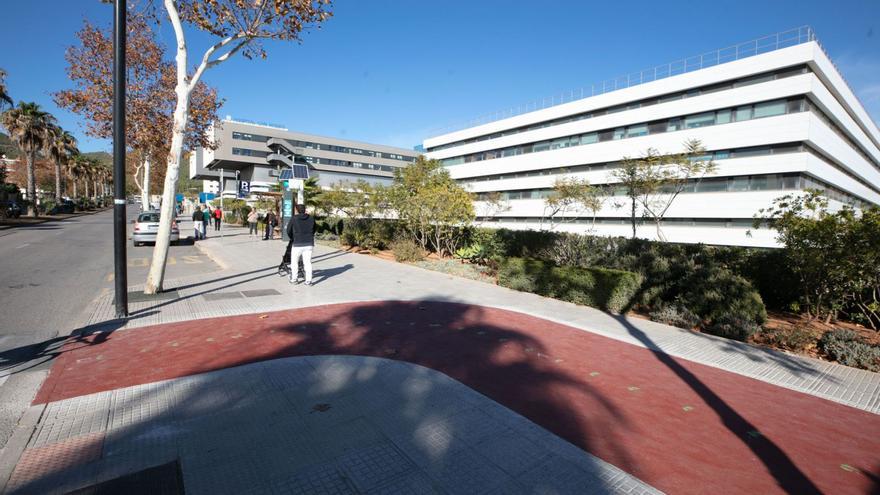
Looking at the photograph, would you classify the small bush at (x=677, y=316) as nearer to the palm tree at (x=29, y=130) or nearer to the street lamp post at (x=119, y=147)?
the street lamp post at (x=119, y=147)

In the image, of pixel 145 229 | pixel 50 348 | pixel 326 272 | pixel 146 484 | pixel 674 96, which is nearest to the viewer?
pixel 146 484

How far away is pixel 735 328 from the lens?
6723 mm

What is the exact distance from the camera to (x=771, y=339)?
21.5 feet

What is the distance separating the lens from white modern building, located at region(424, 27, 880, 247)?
26859mm

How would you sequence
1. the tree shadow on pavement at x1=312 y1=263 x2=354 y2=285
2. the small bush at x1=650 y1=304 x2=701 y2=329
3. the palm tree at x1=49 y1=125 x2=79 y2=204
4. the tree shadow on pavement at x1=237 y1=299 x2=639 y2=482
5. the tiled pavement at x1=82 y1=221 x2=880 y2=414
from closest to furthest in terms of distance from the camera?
the tree shadow on pavement at x1=237 y1=299 x2=639 y2=482 < the tiled pavement at x1=82 y1=221 x2=880 y2=414 < the small bush at x1=650 y1=304 x2=701 y2=329 < the tree shadow on pavement at x1=312 y1=263 x2=354 y2=285 < the palm tree at x1=49 y1=125 x2=79 y2=204

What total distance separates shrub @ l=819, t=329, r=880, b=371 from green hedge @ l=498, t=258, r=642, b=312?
2.89 metres

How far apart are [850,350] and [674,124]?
32.2 m

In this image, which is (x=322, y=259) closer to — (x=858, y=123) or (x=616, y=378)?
(x=616, y=378)

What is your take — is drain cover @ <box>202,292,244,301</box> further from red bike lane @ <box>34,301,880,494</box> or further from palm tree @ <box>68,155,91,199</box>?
palm tree @ <box>68,155,91,199</box>

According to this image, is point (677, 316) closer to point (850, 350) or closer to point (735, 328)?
point (735, 328)

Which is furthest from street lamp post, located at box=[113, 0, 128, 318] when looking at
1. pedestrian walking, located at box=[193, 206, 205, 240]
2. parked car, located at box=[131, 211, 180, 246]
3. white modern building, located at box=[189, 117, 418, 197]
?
white modern building, located at box=[189, 117, 418, 197]

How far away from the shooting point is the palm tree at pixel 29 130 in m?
36.2

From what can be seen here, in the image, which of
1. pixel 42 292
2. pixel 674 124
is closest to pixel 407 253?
pixel 42 292

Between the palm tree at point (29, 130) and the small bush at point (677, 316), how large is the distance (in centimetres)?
4759
